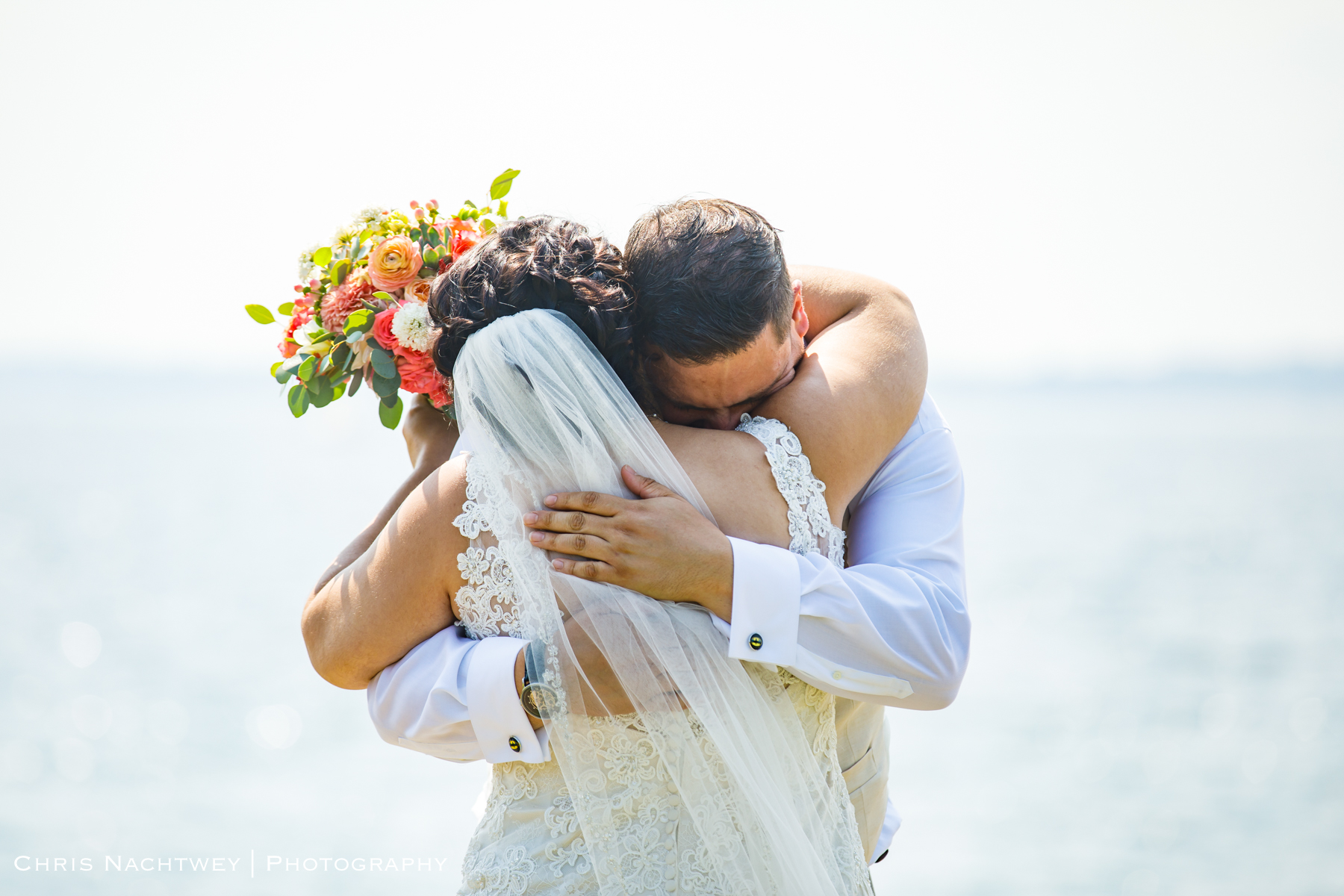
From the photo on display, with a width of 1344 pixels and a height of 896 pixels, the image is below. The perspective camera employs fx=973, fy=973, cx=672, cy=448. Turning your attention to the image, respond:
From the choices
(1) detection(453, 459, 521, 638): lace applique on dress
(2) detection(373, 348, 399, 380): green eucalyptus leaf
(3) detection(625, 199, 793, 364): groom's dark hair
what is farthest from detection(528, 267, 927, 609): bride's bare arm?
(2) detection(373, 348, 399, 380): green eucalyptus leaf

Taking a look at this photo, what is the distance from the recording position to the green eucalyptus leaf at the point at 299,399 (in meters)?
2.60

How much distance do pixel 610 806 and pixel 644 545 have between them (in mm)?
550

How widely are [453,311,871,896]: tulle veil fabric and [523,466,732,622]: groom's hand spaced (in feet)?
0.17

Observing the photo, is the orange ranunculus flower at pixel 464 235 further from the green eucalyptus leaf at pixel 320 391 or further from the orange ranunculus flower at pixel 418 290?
the green eucalyptus leaf at pixel 320 391

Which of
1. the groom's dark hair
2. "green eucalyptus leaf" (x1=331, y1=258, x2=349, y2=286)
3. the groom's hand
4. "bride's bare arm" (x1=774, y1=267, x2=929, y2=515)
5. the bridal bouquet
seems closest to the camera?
the groom's hand

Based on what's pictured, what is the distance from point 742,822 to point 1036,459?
163 feet

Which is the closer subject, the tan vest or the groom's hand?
the groom's hand

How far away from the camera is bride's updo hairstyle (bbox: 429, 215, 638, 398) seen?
2.07 m

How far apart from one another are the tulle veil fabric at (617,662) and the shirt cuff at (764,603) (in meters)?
0.07

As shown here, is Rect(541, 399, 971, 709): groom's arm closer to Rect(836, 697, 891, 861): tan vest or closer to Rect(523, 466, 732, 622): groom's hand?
Rect(523, 466, 732, 622): groom's hand

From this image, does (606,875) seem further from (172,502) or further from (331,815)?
(172,502)

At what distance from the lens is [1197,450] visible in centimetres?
5059

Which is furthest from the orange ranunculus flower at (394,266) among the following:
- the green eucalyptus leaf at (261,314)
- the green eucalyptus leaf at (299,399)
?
the green eucalyptus leaf at (261,314)

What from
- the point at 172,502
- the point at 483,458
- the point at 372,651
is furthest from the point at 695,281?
the point at 172,502
